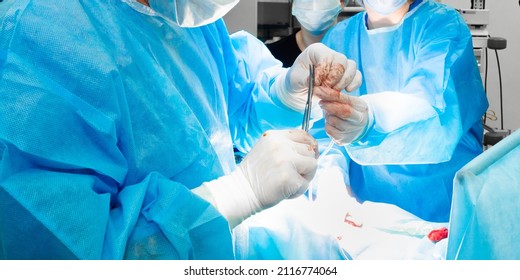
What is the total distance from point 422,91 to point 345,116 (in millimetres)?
361

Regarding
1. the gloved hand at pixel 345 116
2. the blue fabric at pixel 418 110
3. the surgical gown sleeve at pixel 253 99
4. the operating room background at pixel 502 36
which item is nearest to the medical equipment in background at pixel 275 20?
the operating room background at pixel 502 36

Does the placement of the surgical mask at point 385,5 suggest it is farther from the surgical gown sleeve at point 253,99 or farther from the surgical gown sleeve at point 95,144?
the surgical gown sleeve at point 95,144

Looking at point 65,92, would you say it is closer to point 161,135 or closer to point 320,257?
point 161,135

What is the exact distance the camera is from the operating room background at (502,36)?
9.76 ft

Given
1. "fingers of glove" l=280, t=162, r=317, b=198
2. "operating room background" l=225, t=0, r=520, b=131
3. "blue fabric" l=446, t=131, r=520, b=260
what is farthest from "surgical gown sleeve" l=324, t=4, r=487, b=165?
"operating room background" l=225, t=0, r=520, b=131

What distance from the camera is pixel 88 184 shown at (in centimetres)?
88

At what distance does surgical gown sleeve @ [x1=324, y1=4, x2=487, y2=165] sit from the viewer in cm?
162

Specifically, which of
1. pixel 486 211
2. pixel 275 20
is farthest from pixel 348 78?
pixel 275 20

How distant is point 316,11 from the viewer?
247 cm

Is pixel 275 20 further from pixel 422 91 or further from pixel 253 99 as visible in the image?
pixel 253 99

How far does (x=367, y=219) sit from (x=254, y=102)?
1.47ft

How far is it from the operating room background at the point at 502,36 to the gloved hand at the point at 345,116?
5.27 feet
